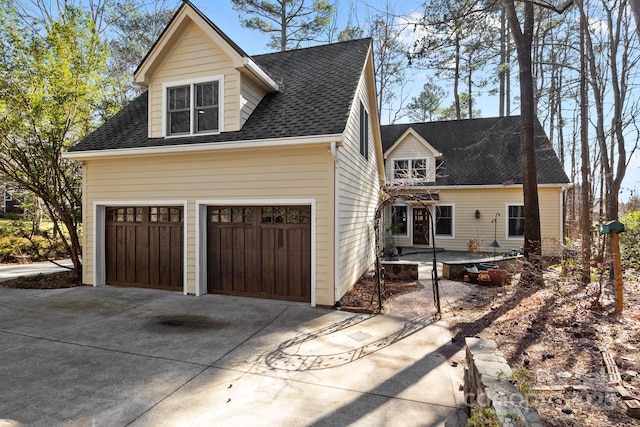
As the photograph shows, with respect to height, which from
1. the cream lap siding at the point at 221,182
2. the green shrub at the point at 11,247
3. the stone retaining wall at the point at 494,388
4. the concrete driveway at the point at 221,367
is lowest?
the concrete driveway at the point at 221,367

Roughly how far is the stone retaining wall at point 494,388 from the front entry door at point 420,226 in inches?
522

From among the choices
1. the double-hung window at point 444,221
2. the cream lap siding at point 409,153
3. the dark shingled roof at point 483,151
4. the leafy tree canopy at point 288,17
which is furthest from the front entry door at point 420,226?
the leafy tree canopy at point 288,17

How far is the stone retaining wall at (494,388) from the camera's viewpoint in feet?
7.15

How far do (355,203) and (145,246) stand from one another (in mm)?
5274

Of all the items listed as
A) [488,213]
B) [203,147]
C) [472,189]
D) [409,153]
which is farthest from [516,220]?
[203,147]

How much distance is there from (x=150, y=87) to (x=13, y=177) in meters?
4.26

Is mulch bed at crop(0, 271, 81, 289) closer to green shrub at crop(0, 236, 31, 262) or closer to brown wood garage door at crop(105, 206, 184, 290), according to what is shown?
brown wood garage door at crop(105, 206, 184, 290)

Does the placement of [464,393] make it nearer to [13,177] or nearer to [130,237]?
[130,237]

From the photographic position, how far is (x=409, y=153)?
16.8 meters

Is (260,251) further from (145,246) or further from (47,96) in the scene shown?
(47,96)

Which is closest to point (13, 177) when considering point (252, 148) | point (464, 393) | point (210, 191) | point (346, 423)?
point (210, 191)

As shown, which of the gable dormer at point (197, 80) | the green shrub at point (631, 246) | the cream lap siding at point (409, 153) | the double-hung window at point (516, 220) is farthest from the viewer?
the cream lap siding at point (409, 153)

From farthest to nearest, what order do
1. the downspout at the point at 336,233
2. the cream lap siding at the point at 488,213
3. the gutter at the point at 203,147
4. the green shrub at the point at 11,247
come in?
1. the cream lap siding at the point at 488,213
2. the green shrub at the point at 11,247
3. the downspout at the point at 336,233
4. the gutter at the point at 203,147

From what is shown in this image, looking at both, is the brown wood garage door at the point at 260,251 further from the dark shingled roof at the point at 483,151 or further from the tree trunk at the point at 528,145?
the dark shingled roof at the point at 483,151
